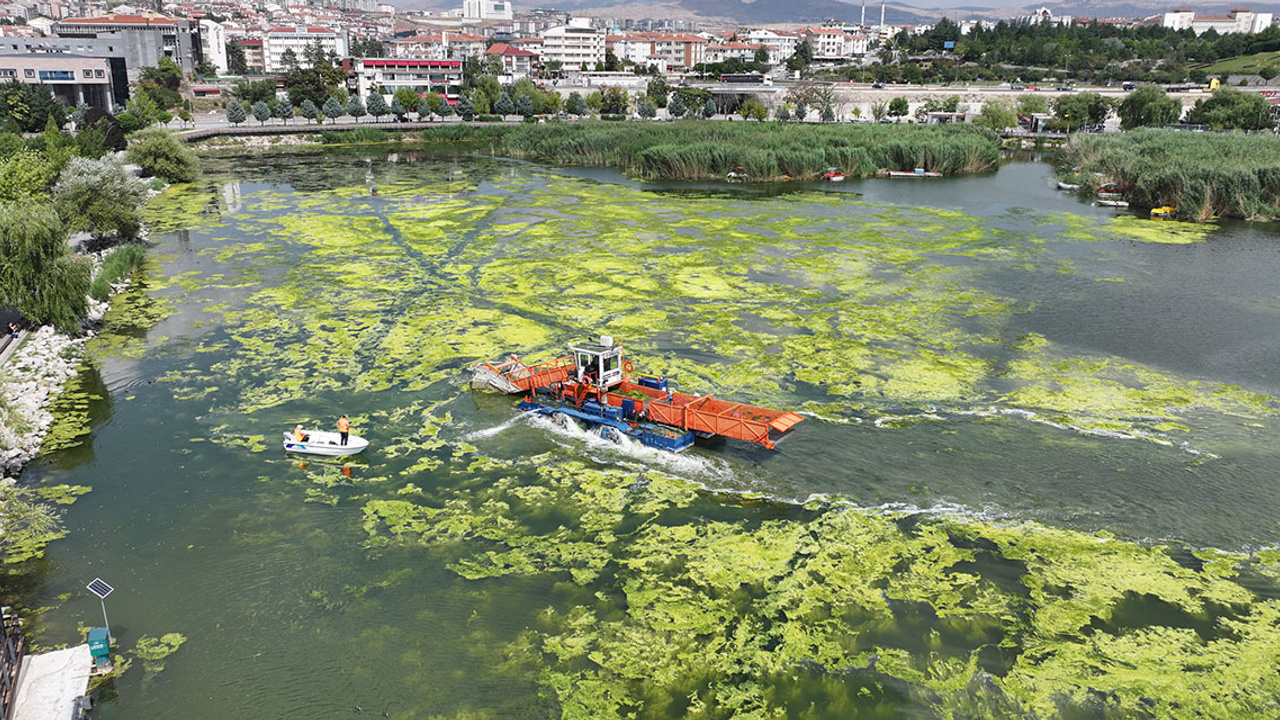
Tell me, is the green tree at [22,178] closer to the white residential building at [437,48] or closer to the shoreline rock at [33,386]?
the shoreline rock at [33,386]

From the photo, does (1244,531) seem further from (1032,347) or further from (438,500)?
(438,500)

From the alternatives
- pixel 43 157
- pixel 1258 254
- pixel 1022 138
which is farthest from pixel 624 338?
pixel 1022 138

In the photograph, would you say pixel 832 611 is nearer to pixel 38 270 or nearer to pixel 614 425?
pixel 614 425

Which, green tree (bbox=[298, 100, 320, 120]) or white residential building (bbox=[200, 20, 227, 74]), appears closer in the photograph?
green tree (bbox=[298, 100, 320, 120])

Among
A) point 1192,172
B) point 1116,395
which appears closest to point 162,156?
point 1116,395

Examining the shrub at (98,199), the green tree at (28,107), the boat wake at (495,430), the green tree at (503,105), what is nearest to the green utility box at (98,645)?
the boat wake at (495,430)

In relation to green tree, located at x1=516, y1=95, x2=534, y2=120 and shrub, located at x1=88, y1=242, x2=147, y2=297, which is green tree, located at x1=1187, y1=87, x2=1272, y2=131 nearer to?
green tree, located at x1=516, y1=95, x2=534, y2=120

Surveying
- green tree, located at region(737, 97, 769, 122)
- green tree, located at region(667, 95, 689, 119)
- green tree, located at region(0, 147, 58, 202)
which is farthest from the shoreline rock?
green tree, located at region(667, 95, 689, 119)
